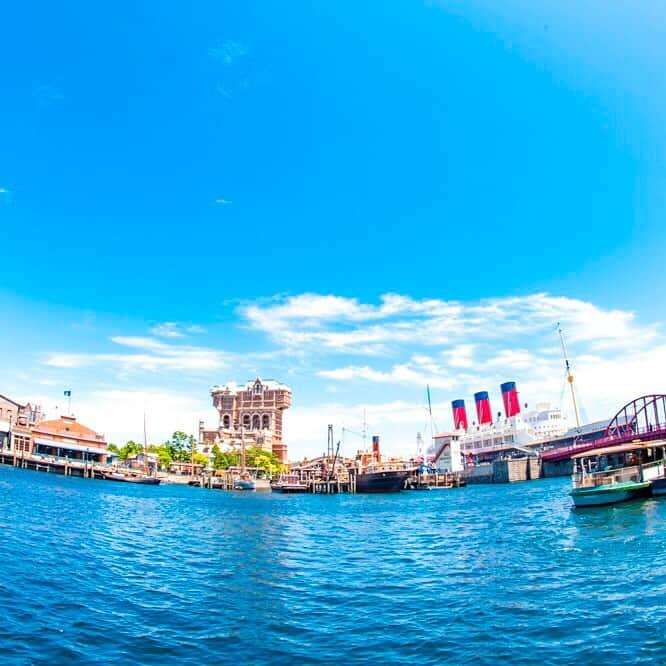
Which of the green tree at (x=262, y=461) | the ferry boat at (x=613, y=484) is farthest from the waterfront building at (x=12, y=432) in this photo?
the ferry boat at (x=613, y=484)

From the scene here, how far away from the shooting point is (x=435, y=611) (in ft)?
60.8

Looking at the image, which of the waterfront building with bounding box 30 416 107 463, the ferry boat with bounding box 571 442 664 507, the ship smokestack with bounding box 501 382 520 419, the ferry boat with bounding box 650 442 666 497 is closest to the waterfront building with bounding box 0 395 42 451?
the waterfront building with bounding box 30 416 107 463

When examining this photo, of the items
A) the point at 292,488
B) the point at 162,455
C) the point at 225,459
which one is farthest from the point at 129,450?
the point at 292,488

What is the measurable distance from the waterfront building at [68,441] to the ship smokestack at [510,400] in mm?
130906

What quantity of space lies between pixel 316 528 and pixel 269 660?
30532 millimetres

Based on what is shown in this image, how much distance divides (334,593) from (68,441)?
116m

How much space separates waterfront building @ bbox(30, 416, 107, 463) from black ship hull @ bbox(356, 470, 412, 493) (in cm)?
6664

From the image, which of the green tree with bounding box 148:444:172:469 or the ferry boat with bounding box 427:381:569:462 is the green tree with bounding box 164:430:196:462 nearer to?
the green tree with bounding box 148:444:172:469

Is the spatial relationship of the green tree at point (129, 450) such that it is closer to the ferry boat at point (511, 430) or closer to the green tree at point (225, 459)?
the green tree at point (225, 459)

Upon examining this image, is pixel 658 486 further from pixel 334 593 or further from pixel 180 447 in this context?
pixel 180 447

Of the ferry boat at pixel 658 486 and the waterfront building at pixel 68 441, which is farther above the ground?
the waterfront building at pixel 68 441

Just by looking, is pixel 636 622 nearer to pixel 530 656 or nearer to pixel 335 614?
pixel 530 656

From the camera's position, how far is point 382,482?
93.3 m

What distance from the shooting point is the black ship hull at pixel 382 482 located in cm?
9269
